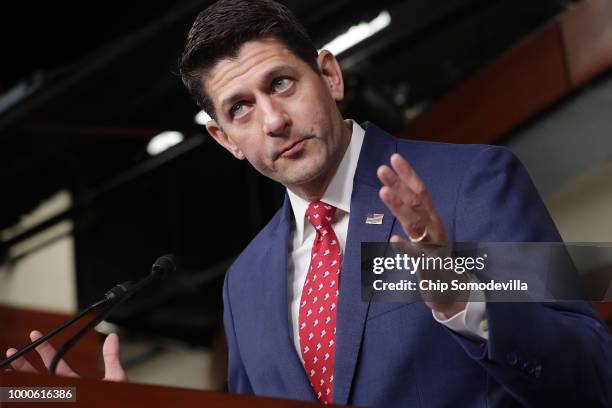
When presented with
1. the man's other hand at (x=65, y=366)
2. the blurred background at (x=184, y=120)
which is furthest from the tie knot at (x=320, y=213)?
the blurred background at (x=184, y=120)

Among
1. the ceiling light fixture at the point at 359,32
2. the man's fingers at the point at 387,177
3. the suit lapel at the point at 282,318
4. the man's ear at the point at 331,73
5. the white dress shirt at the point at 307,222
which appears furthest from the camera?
the ceiling light fixture at the point at 359,32

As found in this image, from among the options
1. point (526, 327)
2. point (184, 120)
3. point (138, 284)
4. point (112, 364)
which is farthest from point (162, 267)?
point (184, 120)

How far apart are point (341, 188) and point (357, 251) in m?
0.16

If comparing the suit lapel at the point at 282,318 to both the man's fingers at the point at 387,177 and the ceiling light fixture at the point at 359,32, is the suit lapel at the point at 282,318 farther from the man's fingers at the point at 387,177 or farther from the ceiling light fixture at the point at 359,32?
the ceiling light fixture at the point at 359,32

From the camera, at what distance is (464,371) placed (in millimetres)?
1384

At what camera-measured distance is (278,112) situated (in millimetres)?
1557

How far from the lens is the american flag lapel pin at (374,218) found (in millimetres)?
1496

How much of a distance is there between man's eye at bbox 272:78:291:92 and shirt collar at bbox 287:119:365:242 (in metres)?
0.16

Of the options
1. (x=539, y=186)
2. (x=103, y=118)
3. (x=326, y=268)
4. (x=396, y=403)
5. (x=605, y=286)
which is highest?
(x=103, y=118)

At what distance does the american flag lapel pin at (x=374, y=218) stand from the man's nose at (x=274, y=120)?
0.21 m

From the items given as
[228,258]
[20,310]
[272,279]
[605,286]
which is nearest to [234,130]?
[272,279]

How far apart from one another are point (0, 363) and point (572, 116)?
2674 mm

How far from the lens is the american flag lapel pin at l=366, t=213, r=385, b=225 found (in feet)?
4.91

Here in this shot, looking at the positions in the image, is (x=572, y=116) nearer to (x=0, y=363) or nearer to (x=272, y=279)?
(x=272, y=279)
